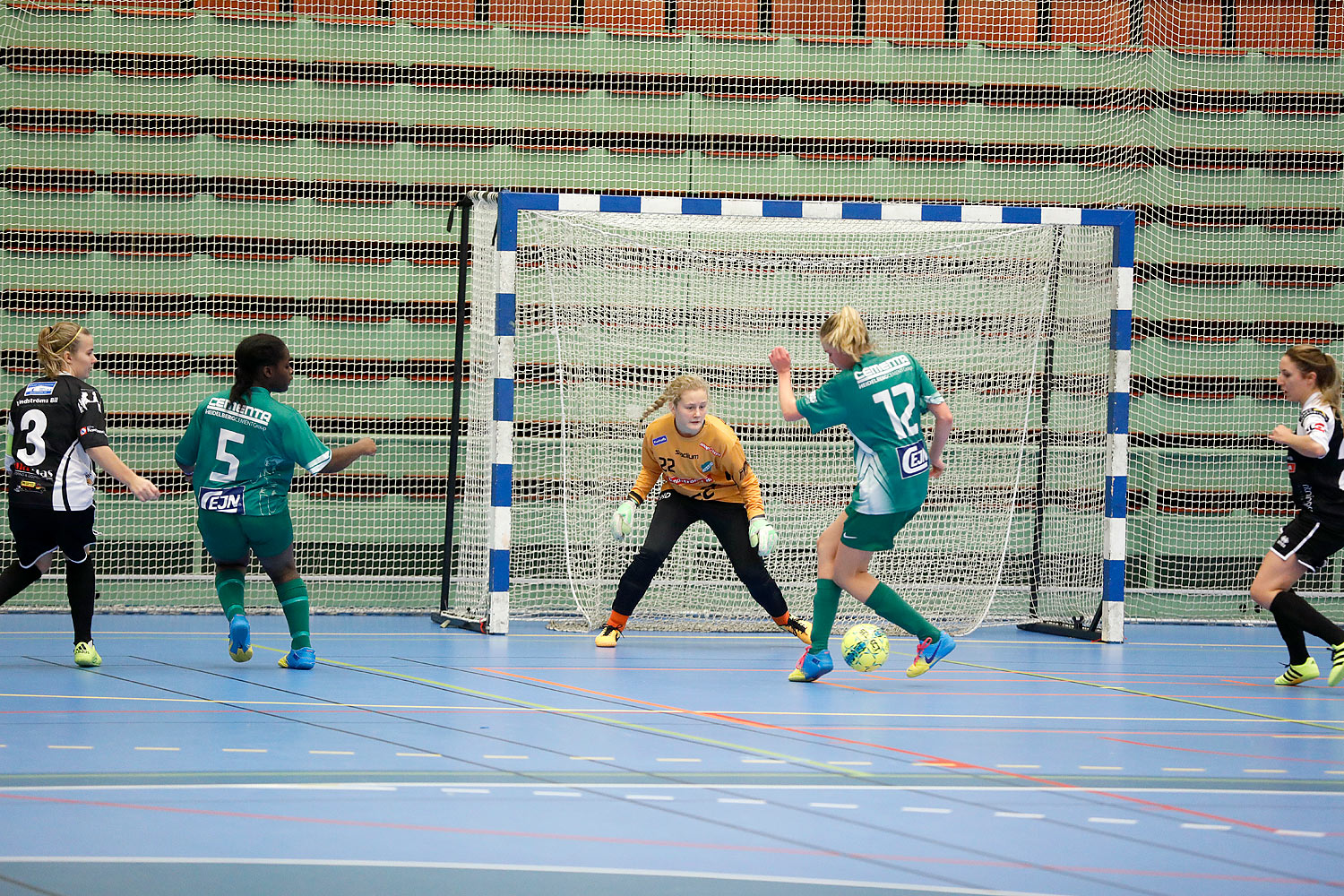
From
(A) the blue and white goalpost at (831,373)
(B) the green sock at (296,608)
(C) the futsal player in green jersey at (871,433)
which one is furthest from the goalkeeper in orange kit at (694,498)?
(B) the green sock at (296,608)

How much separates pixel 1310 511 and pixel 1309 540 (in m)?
0.13

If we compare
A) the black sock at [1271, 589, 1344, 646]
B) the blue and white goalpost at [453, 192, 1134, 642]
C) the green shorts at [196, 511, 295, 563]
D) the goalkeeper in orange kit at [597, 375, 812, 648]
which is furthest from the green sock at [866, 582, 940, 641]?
the green shorts at [196, 511, 295, 563]

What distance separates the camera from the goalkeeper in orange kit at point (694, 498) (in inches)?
275

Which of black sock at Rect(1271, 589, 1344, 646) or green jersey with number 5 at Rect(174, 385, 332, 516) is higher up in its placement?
green jersey with number 5 at Rect(174, 385, 332, 516)

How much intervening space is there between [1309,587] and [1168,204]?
3000 mm

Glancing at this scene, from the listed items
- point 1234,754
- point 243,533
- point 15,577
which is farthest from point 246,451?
point 1234,754

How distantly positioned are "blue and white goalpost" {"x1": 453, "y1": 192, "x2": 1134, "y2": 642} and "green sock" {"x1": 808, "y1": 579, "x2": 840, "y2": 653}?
224 cm

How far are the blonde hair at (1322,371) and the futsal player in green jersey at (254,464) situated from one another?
413 centimetres

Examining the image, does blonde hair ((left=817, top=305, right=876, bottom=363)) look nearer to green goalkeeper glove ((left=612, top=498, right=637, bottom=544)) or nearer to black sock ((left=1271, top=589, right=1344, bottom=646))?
green goalkeeper glove ((left=612, top=498, right=637, bottom=544))

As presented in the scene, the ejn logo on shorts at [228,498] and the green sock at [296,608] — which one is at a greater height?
the ejn logo on shorts at [228,498]

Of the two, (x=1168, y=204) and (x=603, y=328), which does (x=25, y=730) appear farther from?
(x=1168, y=204)

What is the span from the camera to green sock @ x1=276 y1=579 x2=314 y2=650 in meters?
5.88

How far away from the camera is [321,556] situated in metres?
9.85

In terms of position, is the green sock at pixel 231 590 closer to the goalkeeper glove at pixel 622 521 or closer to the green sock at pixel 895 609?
the goalkeeper glove at pixel 622 521
